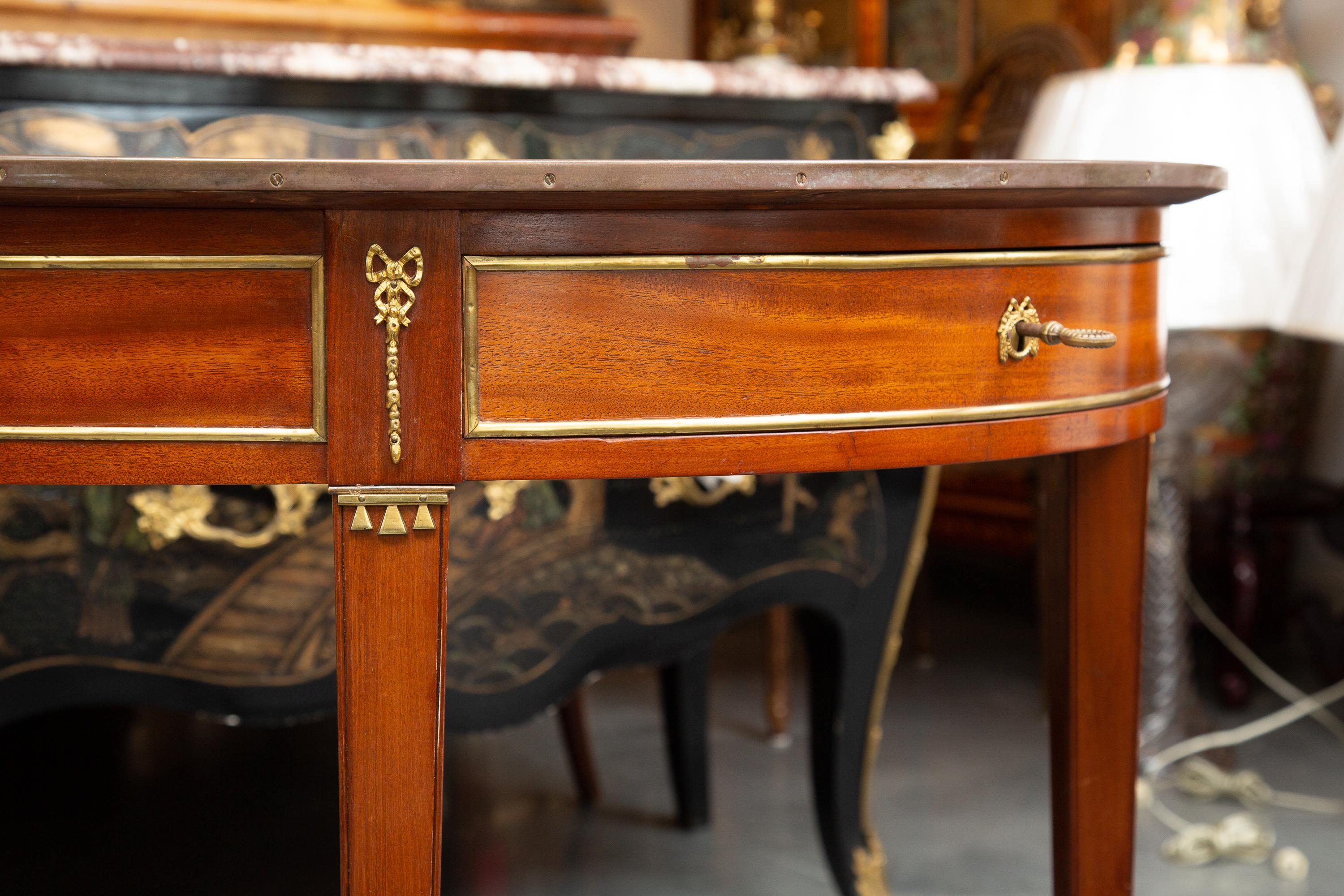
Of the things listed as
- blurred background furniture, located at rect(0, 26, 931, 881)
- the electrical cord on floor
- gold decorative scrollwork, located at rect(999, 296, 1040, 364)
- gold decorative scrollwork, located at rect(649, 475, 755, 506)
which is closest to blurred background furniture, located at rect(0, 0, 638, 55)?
blurred background furniture, located at rect(0, 26, 931, 881)

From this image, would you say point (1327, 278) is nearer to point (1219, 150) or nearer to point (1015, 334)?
point (1219, 150)

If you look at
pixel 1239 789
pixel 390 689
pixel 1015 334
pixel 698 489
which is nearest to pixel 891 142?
pixel 698 489

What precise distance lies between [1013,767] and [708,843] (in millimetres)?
496

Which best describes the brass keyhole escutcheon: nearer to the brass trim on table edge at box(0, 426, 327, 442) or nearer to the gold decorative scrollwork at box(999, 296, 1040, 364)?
the gold decorative scrollwork at box(999, 296, 1040, 364)

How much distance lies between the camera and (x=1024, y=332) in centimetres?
73

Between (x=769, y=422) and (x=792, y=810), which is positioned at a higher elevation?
(x=769, y=422)

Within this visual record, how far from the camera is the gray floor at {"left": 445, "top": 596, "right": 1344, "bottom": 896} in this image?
1481 millimetres

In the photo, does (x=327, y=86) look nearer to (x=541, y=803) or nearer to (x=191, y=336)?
(x=191, y=336)

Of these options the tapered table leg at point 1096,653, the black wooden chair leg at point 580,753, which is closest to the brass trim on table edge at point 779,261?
the tapered table leg at point 1096,653

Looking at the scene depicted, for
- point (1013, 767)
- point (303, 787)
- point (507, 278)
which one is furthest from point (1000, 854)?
point (507, 278)

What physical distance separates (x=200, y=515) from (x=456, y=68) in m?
0.46

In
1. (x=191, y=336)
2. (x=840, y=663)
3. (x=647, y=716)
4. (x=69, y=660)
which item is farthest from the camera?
(x=647, y=716)

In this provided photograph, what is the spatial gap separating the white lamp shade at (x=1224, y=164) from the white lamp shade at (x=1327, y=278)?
0.33 feet

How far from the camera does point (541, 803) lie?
67.7 inches
